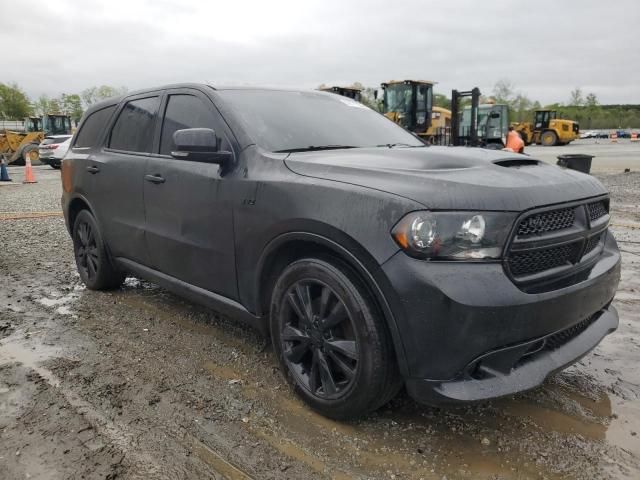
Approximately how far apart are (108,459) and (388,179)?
1773mm

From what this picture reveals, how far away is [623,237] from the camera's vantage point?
272 inches

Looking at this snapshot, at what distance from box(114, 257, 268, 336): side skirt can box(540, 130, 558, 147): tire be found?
132ft

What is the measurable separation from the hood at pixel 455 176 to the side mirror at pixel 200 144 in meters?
0.45

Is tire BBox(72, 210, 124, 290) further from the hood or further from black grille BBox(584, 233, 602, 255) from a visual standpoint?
black grille BBox(584, 233, 602, 255)

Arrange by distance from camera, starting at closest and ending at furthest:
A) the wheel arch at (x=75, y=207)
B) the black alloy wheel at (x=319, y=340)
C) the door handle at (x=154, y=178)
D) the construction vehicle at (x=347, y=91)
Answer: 1. the black alloy wheel at (x=319, y=340)
2. the door handle at (x=154, y=178)
3. the wheel arch at (x=75, y=207)
4. the construction vehicle at (x=347, y=91)

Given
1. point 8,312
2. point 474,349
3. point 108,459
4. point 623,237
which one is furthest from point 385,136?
point 623,237

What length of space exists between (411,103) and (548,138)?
74.5 feet

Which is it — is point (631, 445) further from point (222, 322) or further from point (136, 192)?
point (136, 192)

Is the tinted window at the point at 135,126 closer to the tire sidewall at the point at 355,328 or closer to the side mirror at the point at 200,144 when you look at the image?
the side mirror at the point at 200,144

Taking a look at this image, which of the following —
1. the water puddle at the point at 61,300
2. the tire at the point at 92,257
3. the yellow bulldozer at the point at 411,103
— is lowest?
the water puddle at the point at 61,300

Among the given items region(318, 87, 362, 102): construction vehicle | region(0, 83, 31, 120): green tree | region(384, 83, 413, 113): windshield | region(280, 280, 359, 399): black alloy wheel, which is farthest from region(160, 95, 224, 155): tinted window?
region(0, 83, 31, 120): green tree

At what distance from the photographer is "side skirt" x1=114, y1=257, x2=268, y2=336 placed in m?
3.12

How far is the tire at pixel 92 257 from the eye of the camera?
15.3 ft

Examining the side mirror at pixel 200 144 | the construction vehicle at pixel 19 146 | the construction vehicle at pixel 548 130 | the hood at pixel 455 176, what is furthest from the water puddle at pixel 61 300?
the construction vehicle at pixel 548 130
